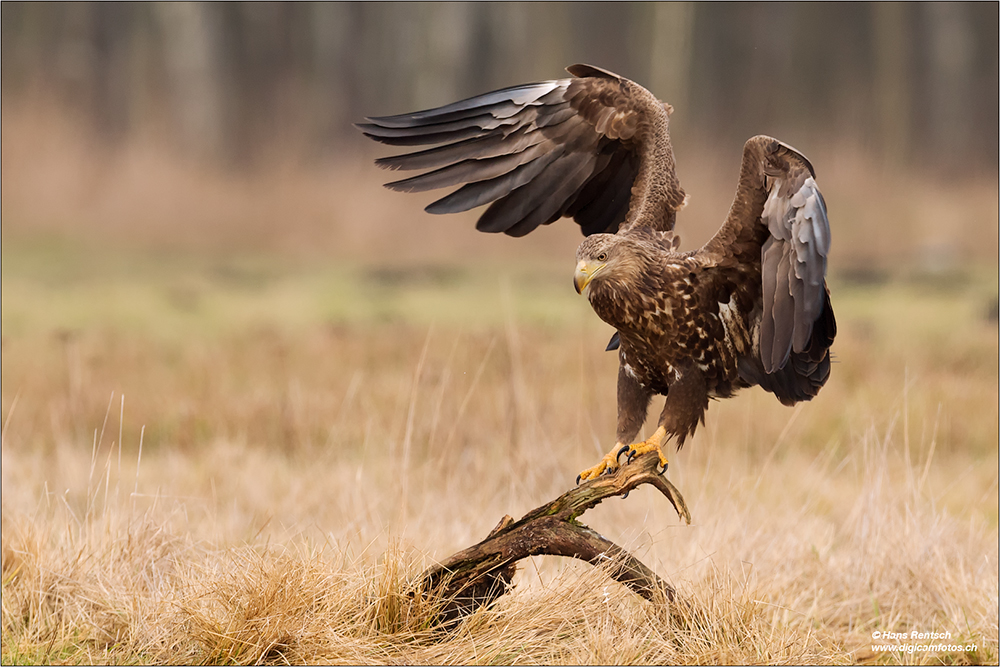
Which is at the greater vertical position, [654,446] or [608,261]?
[608,261]

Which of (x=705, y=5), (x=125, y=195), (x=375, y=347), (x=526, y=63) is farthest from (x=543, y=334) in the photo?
(x=705, y=5)

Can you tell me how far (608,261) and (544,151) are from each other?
680 mm

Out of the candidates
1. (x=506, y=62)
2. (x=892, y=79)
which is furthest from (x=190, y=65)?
(x=892, y=79)

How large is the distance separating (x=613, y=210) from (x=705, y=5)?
14.2 meters

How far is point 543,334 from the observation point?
8.22m

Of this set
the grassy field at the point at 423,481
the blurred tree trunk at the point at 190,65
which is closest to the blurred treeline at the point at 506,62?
the blurred tree trunk at the point at 190,65

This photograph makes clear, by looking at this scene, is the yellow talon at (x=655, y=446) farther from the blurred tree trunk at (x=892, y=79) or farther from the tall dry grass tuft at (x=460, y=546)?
the blurred tree trunk at (x=892, y=79)

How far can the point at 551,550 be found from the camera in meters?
3.00

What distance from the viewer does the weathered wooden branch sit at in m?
2.93

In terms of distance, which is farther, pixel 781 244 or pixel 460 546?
pixel 460 546

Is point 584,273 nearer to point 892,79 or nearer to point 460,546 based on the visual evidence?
point 460,546

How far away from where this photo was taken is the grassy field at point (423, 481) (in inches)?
123

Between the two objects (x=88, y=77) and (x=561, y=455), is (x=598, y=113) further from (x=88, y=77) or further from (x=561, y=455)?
(x=88, y=77)

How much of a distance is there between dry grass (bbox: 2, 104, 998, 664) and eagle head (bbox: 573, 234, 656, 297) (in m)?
0.98
